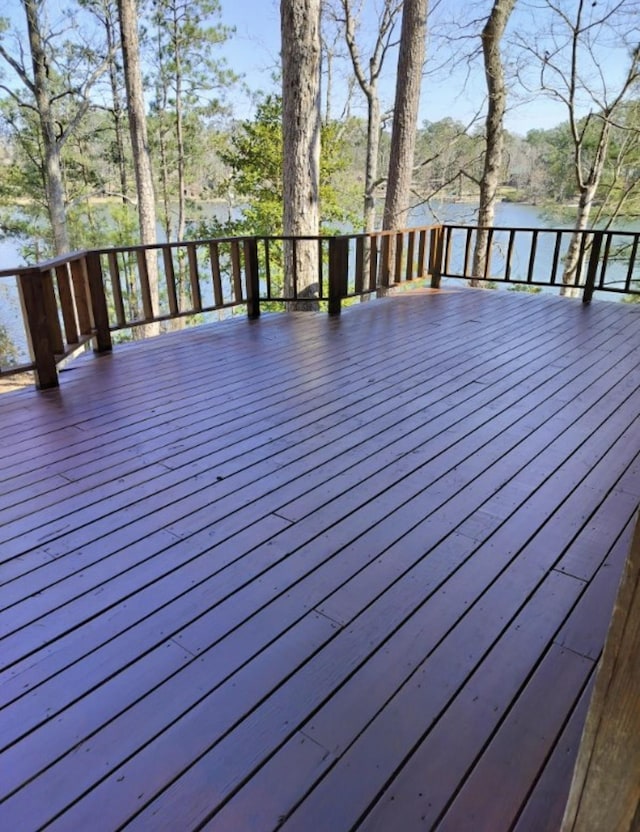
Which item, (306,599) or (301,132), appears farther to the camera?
(301,132)

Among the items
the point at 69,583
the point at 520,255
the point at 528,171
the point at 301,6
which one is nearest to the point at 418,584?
the point at 69,583

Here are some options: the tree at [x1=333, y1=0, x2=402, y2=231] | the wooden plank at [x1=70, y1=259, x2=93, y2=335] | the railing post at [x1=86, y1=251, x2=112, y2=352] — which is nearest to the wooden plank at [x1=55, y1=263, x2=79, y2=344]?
the wooden plank at [x1=70, y1=259, x2=93, y2=335]

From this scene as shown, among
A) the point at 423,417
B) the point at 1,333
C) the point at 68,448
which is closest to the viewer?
the point at 68,448

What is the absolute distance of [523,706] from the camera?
143 centimetres

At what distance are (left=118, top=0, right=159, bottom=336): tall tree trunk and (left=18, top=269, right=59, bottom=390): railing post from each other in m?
6.16

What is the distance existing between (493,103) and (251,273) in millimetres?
7851

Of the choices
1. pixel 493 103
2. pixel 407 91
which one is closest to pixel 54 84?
pixel 407 91

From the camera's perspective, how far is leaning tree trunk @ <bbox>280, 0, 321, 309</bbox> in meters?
6.13

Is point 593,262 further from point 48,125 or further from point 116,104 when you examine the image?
point 116,104

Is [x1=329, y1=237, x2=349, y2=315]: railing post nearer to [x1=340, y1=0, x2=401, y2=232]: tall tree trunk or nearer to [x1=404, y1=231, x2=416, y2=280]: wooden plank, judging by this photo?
[x1=404, y1=231, x2=416, y2=280]: wooden plank

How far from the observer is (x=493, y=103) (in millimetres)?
10594

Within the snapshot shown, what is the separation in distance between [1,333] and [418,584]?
19.4 metres

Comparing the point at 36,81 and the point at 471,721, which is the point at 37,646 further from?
the point at 36,81

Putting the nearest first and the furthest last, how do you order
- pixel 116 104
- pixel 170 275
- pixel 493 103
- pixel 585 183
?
pixel 170 275 < pixel 493 103 < pixel 585 183 < pixel 116 104
